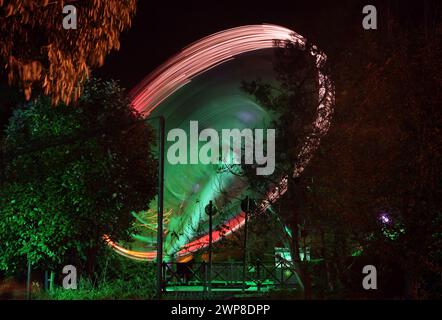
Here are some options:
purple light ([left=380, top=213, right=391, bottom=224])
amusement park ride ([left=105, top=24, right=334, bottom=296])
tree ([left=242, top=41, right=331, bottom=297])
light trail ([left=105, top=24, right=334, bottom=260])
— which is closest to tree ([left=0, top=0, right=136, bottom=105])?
Answer: tree ([left=242, top=41, right=331, bottom=297])

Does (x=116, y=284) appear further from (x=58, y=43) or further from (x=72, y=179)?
(x=58, y=43)

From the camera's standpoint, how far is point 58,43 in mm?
12023

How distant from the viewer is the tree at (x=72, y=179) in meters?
19.5

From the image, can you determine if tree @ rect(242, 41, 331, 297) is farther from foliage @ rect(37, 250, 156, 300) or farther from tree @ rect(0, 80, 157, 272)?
foliage @ rect(37, 250, 156, 300)

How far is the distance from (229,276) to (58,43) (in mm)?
13074

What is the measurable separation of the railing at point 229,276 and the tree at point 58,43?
1093 cm

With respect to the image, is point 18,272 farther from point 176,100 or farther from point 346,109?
point 346,109

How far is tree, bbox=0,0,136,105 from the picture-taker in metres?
11.5

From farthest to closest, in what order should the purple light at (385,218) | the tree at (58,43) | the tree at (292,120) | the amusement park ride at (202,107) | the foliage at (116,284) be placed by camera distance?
the amusement park ride at (202,107) < the foliage at (116,284) < the tree at (292,120) < the purple light at (385,218) < the tree at (58,43)

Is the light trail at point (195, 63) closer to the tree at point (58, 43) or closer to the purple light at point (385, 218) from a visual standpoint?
the purple light at point (385, 218)

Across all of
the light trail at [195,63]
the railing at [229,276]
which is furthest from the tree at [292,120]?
the railing at [229,276]

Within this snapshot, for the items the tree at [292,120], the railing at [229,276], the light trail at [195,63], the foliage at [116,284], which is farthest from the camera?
the light trail at [195,63]

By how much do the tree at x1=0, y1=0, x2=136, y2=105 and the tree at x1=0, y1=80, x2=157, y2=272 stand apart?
20.8 feet

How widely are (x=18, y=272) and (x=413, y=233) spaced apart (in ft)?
44.3
